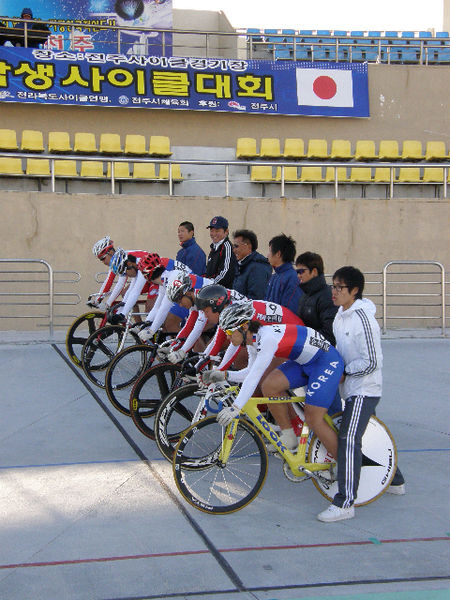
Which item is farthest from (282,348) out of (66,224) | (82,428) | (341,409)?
(66,224)

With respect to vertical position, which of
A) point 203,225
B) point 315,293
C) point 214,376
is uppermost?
point 203,225

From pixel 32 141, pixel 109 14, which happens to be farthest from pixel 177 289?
pixel 109 14

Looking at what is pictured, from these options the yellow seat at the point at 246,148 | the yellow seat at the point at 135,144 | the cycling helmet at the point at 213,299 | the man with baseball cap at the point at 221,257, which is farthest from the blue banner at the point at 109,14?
the cycling helmet at the point at 213,299

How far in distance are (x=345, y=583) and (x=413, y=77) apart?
2069 centimetres

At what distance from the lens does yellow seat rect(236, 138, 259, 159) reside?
19.7 meters

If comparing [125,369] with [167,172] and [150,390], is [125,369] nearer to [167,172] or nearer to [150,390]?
[150,390]

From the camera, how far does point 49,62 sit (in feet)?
62.2

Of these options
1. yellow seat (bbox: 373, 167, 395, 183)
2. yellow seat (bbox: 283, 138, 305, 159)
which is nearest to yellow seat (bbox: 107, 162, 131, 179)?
yellow seat (bbox: 283, 138, 305, 159)

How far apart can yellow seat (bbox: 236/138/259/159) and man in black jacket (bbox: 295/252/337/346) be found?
14321 mm

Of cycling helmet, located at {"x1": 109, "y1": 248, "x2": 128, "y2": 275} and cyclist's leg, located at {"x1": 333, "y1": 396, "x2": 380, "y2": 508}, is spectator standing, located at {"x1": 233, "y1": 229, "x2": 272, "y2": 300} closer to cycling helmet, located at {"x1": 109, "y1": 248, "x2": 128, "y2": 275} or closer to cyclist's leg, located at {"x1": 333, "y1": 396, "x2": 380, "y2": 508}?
cycling helmet, located at {"x1": 109, "y1": 248, "x2": 128, "y2": 275}

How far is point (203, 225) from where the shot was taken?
48.6 ft

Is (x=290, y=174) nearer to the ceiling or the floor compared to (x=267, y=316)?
nearer to the ceiling

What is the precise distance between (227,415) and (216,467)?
0.76m

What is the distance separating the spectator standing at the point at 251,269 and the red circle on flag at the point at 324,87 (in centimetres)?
1498
